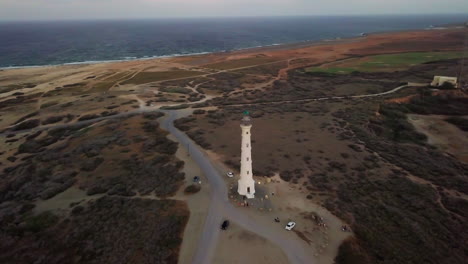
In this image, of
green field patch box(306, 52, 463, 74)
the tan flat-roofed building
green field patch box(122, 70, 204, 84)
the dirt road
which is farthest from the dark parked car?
green field patch box(306, 52, 463, 74)

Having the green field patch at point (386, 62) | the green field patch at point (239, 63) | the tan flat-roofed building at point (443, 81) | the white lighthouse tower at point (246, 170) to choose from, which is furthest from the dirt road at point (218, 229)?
the green field patch at point (239, 63)

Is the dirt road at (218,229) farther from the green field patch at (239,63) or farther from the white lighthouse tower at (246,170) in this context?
the green field patch at (239,63)

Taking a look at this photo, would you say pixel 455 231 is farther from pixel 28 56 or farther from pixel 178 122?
pixel 28 56

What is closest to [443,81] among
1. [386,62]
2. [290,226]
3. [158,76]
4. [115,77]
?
[386,62]

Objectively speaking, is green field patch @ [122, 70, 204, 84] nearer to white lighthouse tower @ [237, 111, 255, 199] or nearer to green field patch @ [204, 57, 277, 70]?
green field patch @ [204, 57, 277, 70]

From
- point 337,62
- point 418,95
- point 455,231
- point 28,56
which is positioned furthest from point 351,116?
point 28,56

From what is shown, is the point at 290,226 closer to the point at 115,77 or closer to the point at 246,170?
the point at 246,170
